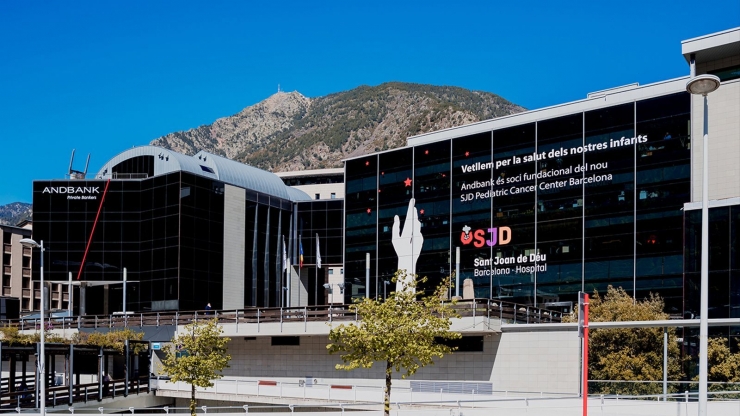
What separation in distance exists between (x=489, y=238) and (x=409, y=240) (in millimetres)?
8853

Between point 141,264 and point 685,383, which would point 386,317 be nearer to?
point 685,383

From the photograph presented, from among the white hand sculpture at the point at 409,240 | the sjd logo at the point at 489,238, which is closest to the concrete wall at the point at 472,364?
the sjd logo at the point at 489,238

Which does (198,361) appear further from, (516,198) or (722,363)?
(516,198)

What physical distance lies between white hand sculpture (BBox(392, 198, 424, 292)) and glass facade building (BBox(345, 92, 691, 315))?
54 centimetres

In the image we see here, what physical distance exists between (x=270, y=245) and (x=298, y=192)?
42.0 feet

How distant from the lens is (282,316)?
54.3 metres

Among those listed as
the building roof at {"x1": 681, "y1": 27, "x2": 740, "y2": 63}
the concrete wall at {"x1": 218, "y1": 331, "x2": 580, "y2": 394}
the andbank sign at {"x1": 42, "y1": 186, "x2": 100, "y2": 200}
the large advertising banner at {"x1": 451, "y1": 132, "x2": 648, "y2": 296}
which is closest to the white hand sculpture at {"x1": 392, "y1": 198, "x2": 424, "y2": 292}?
the large advertising banner at {"x1": 451, "y1": 132, "x2": 648, "y2": 296}

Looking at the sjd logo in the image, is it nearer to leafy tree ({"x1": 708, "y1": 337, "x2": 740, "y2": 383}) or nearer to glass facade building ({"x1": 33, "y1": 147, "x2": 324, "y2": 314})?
glass facade building ({"x1": 33, "y1": 147, "x2": 324, "y2": 314})

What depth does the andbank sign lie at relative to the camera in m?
87.7

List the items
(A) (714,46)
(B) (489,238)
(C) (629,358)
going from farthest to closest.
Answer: (B) (489,238) < (A) (714,46) < (C) (629,358)

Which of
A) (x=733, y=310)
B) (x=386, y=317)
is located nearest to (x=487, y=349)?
(x=733, y=310)

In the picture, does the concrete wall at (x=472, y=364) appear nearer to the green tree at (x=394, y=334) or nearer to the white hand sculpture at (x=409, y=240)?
the green tree at (x=394, y=334)

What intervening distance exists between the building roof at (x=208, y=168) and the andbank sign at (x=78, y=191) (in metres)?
3.90

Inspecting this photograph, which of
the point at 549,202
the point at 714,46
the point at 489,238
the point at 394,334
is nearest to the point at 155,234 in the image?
the point at 489,238
